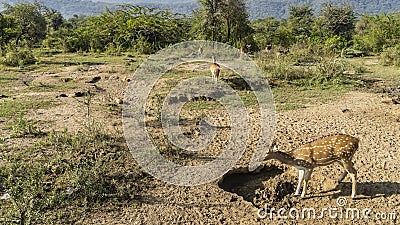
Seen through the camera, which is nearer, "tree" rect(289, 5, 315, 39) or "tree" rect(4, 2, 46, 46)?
"tree" rect(4, 2, 46, 46)

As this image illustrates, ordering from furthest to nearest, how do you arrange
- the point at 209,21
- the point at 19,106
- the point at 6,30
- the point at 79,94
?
the point at 209,21
the point at 6,30
the point at 79,94
the point at 19,106

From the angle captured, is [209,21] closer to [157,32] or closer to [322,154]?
[157,32]

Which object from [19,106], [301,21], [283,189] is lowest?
[283,189]

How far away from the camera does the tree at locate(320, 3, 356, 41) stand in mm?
31031

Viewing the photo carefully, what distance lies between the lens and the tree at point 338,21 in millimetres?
31031

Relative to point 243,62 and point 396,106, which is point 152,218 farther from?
point 243,62

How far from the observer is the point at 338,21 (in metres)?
31.0

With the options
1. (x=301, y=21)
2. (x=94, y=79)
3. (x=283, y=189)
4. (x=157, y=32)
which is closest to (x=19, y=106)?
(x=94, y=79)

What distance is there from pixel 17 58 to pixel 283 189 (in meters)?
15.2

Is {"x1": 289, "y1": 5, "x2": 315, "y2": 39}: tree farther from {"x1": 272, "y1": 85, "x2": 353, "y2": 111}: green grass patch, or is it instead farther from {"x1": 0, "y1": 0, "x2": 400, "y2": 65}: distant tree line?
{"x1": 272, "y1": 85, "x2": 353, "y2": 111}: green grass patch

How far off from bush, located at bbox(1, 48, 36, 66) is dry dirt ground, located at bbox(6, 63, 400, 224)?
8.61 m

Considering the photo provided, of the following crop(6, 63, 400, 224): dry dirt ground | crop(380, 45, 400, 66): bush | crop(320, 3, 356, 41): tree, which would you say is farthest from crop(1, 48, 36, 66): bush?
crop(320, 3, 356, 41): tree

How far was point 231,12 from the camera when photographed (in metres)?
22.9

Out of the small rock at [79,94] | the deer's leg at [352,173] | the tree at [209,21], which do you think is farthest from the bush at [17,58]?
the deer's leg at [352,173]
